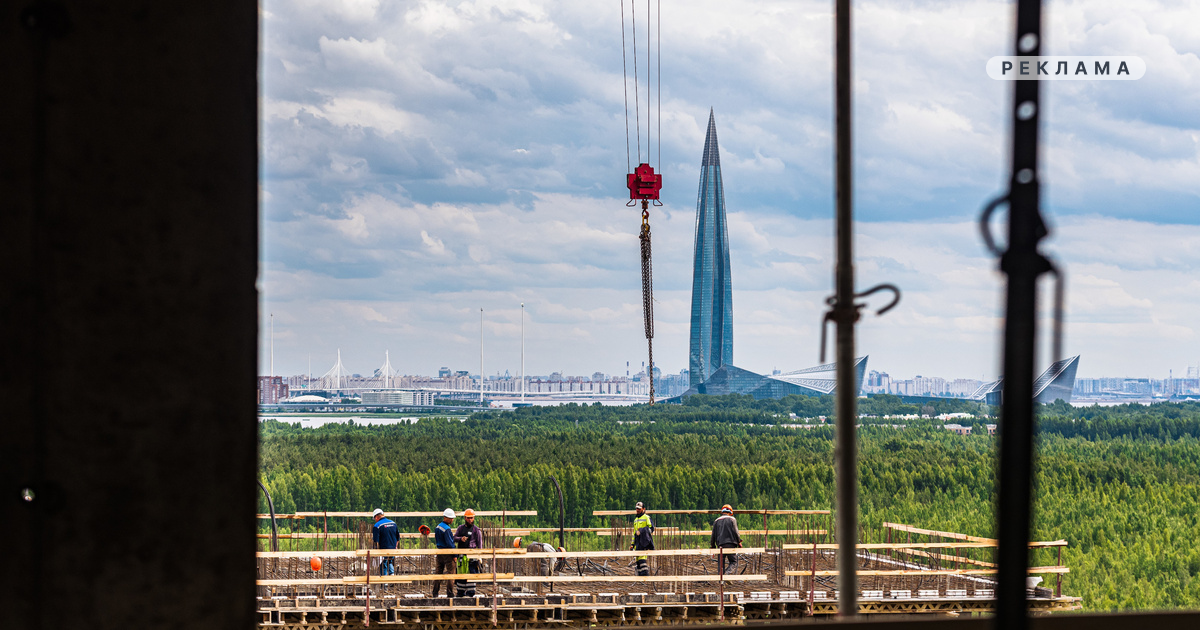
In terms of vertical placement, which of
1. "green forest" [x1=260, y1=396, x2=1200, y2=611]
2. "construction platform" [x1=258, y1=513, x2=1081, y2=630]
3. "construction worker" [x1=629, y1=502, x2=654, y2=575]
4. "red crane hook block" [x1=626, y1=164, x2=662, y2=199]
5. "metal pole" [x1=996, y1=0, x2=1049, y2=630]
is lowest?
"green forest" [x1=260, y1=396, x2=1200, y2=611]

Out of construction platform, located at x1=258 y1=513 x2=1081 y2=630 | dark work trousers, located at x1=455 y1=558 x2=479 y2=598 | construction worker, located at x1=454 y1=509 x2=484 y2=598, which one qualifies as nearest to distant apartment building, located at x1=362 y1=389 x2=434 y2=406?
construction platform, located at x1=258 y1=513 x2=1081 y2=630

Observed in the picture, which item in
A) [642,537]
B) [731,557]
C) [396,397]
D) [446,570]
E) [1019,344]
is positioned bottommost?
[396,397]

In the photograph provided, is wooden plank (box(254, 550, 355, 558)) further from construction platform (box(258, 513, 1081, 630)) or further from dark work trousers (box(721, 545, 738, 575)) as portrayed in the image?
dark work trousers (box(721, 545, 738, 575))

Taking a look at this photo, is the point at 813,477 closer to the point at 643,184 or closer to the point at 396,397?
the point at 643,184
